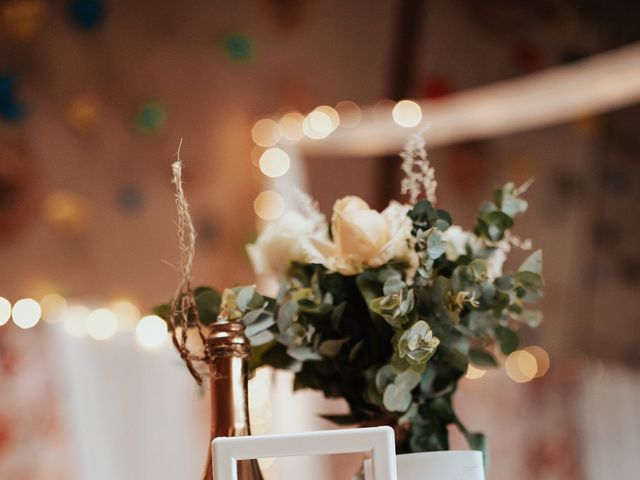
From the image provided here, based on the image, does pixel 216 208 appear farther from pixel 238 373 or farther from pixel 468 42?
pixel 238 373

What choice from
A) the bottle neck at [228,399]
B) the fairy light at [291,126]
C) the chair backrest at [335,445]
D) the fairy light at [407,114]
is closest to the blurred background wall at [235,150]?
the fairy light at [291,126]

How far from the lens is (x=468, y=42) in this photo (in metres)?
3.27

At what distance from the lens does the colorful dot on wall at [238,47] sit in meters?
2.67

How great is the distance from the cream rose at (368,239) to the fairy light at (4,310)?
4.15 ft

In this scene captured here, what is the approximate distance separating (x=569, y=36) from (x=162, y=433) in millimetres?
2247

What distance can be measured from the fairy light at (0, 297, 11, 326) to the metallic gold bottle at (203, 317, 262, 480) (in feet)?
4.17

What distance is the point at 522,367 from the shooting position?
2.89 m

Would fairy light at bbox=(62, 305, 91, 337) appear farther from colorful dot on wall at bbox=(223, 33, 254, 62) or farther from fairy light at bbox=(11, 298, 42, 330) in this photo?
colorful dot on wall at bbox=(223, 33, 254, 62)

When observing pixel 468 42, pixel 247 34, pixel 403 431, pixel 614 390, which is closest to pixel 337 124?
pixel 247 34

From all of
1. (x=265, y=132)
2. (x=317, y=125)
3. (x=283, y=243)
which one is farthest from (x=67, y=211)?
(x=283, y=243)

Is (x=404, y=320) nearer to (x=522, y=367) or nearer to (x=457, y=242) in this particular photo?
(x=457, y=242)

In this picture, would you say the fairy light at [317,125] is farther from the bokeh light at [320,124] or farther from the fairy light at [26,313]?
the fairy light at [26,313]

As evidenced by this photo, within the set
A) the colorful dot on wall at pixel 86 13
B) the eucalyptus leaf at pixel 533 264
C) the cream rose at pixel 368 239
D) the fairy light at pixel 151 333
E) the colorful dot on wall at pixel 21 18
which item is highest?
the colorful dot on wall at pixel 86 13

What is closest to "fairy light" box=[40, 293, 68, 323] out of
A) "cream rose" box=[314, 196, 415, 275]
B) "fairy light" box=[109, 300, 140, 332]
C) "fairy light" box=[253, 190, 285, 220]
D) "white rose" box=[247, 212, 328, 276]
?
"fairy light" box=[109, 300, 140, 332]
